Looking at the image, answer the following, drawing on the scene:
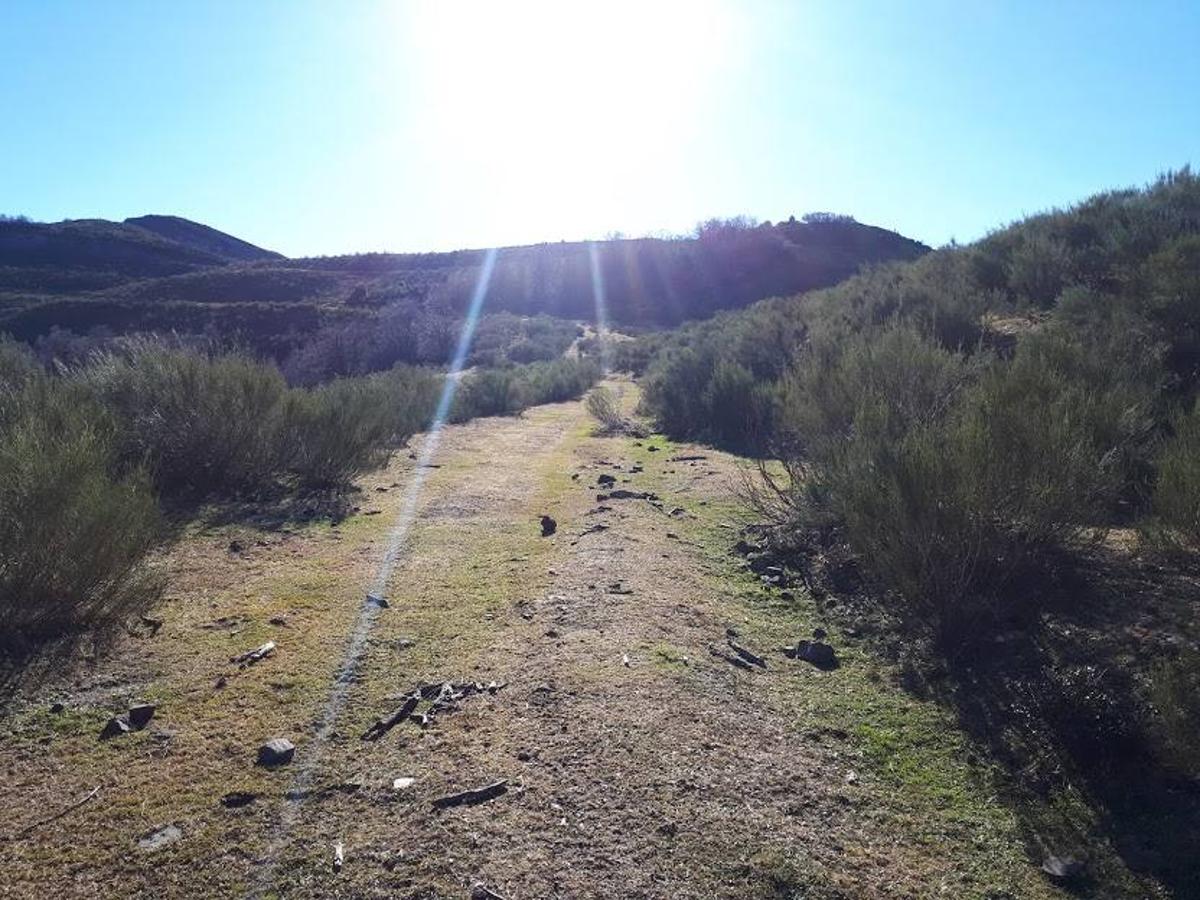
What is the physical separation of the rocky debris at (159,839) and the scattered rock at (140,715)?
41.2 inches

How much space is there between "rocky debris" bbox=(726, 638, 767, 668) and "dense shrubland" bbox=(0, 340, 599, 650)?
381 centimetres

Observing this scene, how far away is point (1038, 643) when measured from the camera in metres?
4.96

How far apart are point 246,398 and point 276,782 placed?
662 cm

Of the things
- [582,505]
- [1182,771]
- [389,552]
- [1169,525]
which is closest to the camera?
[1182,771]

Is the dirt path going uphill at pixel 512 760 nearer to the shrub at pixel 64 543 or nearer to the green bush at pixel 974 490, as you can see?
the shrub at pixel 64 543

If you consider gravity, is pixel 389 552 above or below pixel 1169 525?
below

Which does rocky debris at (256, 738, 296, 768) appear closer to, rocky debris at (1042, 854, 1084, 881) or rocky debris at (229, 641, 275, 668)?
rocky debris at (229, 641, 275, 668)

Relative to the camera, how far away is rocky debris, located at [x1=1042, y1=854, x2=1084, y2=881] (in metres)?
3.23

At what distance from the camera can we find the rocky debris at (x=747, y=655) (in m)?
5.29

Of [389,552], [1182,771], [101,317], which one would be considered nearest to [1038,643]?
[1182,771]

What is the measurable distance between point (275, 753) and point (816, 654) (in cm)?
318

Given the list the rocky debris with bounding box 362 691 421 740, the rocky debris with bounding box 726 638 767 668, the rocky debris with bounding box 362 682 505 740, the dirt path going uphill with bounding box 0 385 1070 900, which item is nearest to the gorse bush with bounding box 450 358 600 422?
the dirt path going uphill with bounding box 0 385 1070 900

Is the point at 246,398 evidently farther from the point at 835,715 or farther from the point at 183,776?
the point at 835,715

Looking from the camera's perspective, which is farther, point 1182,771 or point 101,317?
point 101,317
